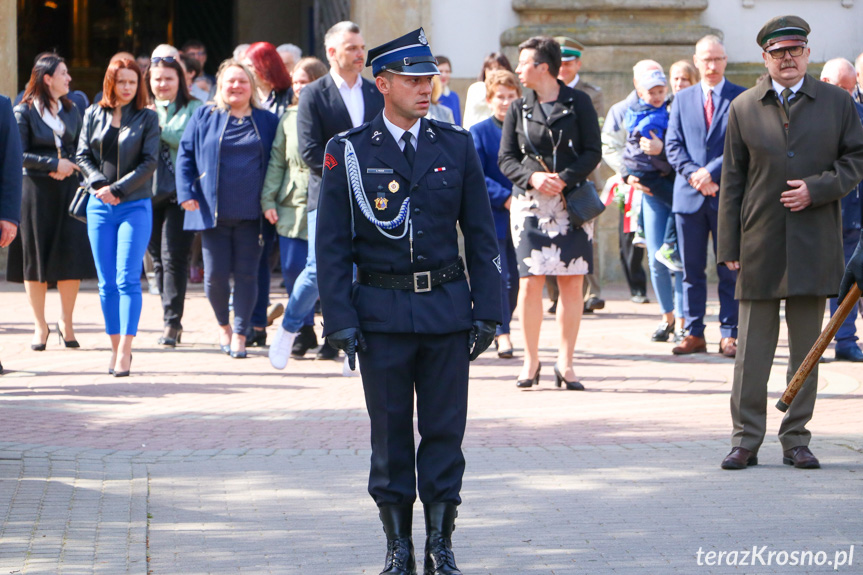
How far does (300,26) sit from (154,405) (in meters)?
13.3

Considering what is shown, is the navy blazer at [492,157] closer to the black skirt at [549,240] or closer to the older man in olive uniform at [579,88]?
the older man in olive uniform at [579,88]

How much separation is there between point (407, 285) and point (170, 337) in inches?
243

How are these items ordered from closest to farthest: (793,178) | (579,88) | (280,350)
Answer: (793,178) < (280,350) < (579,88)

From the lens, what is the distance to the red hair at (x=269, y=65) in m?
10.5

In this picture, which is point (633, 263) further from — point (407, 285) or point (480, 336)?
point (407, 285)

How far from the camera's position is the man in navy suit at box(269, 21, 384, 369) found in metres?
8.94

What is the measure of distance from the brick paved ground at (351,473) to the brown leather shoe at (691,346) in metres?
0.25

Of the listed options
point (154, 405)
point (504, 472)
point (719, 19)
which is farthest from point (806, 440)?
point (719, 19)

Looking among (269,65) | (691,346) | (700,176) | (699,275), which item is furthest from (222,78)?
(691,346)

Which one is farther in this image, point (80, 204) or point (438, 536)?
point (80, 204)

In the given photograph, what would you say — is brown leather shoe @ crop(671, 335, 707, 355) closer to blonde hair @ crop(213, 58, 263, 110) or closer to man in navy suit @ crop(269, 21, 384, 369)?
man in navy suit @ crop(269, 21, 384, 369)

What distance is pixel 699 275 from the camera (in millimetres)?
10047

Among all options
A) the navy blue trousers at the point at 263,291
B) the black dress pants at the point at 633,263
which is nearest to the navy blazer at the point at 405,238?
the navy blue trousers at the point at 263,291

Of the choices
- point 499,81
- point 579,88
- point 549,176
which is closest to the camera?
point 549,176
